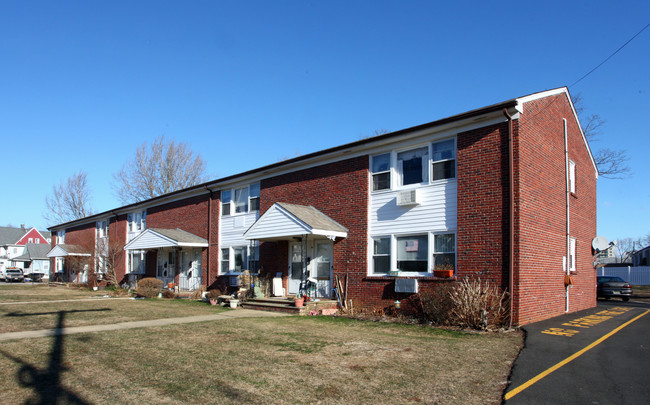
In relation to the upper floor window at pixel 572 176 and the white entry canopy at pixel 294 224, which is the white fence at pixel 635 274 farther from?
the white entry canopy at pixel 294 224

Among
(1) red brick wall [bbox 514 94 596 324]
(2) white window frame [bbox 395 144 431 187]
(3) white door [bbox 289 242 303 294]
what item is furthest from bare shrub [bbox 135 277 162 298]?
(1) red brick wall [bbox 514 94 596 324]

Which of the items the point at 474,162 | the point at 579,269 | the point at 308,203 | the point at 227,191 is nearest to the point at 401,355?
the point at 474,162

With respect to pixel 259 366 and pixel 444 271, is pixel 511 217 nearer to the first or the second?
pixel 444 271

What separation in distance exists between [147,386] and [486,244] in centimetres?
878

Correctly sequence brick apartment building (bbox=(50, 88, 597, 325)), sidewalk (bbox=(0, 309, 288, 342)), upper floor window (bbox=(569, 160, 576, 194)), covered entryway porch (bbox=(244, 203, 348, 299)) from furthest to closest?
upper floor window (bbox=(569, 160, 576, 194)) → covered entryway porch (bbox=(244, 203, 348, 299)) → brick apartment building (bbox=(50, 88, 597, 325)) → sidewalk (bbox=(0, 309, 288, 342))

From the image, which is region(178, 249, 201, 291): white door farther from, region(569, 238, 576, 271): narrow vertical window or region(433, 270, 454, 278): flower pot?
region(569, 238, 576, 271): narrow vertical window

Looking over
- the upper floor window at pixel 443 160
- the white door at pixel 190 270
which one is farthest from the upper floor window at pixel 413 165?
the white door at pixel 190 270

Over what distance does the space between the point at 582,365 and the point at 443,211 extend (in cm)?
614

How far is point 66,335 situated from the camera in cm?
987

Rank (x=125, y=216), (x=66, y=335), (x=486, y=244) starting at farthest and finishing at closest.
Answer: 1. (x=125, y=216)
2. (x=486, y=244)
3. (x=66, y=335)

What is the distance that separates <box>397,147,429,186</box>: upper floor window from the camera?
1387 centimetres

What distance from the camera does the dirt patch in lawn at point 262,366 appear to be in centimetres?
586

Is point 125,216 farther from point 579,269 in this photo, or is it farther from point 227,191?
point 579,269

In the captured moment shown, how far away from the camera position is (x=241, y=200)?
2139 cm
